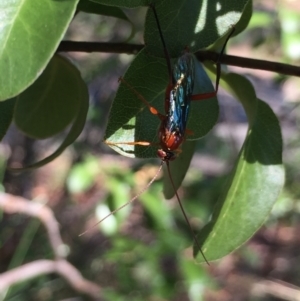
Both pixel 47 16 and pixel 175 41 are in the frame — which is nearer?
pixel 47 16

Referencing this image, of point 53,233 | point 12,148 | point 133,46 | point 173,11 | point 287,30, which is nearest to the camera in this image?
point 173,11

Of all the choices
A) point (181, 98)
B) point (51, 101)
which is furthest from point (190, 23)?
point (51, 101)

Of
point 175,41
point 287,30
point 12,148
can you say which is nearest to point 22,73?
point 175,41

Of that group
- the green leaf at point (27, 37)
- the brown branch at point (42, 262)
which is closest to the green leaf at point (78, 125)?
the green leaf at point (27, 37)

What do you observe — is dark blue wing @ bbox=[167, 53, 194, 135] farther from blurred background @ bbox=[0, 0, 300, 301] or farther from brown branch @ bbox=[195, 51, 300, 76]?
blurred background @ bbox=[0, 0, 300, 301]

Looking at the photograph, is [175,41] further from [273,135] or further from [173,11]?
[273,135]

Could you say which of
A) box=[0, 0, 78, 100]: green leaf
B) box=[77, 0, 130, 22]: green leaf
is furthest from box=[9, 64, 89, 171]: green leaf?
box=[0, 0, 78, 100]: green leaf
